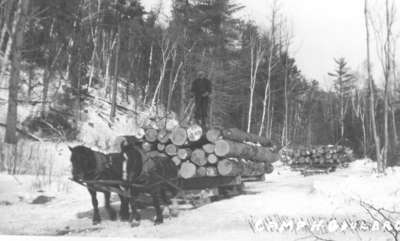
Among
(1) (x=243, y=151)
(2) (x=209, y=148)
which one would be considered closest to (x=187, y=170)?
(2) (x=209, y=148)

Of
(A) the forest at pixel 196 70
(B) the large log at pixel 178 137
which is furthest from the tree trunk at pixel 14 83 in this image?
(B) the large log at pixel 178 137

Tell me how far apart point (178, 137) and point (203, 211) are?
1510 mm

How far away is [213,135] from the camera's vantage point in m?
8.62

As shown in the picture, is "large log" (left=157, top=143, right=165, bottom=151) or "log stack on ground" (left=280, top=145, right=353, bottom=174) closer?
"large log" (left=157, top=143, right=165, bottom=151)

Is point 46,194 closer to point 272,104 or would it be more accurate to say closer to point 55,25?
point 55,25

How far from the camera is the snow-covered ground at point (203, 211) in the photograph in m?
5.64

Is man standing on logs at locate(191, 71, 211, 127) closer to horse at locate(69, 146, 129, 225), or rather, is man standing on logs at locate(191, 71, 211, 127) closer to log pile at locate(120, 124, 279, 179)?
log pile at locate(120, 124, 279, 179)

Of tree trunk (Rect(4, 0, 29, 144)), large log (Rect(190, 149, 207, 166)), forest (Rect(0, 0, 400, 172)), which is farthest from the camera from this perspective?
forest (Rect(0, 0, 400, 172))

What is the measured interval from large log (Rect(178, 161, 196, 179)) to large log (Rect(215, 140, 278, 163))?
544mm

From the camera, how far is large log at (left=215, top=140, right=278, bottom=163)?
8.58m

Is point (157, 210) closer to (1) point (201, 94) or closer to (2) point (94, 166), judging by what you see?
(2) point (94, 166)

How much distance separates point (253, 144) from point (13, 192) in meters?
5.55

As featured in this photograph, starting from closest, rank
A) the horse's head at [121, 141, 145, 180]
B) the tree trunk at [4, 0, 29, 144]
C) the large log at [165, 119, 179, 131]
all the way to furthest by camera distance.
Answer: the horse's head at [121, 141, 145, 180]
the large log at [165, 119, 179, 131]
the tree trunk at [4, 0, 29, 144]

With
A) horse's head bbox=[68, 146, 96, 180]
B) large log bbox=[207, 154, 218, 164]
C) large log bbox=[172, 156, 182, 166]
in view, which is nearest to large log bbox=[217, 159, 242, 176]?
large log bbox=[207, 154, 218, 164]
